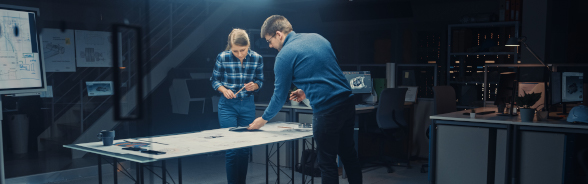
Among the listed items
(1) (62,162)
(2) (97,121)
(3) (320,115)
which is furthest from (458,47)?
(1) (62,162)

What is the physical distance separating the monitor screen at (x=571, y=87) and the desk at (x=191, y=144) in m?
2.38

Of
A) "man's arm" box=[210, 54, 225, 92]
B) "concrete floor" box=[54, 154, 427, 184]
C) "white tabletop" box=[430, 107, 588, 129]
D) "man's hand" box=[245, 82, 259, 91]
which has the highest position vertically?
A: "man's arm" box=[210, 54, 225, 92]

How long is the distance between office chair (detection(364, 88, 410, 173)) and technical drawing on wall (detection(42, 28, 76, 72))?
324cm

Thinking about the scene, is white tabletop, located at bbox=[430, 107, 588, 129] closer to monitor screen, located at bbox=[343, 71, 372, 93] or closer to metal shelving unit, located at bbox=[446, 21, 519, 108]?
monitor screen, located at bbox=[343, 71, 372, 93]

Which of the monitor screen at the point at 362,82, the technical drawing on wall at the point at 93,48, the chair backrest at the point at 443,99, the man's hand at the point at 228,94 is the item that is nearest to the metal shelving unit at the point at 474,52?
the chair backrest at the point at 443,99

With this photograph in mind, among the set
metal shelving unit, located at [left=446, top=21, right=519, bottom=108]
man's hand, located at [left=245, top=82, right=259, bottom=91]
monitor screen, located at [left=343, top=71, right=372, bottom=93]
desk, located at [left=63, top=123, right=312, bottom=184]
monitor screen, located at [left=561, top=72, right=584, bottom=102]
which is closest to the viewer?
desk, located at [left=63, top=123, right=312, bottom=184]

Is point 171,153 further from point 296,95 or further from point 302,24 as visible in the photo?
point 302,24

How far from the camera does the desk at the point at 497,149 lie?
3422 mm

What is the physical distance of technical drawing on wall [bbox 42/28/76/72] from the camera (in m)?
4.52

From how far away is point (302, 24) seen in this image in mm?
8133

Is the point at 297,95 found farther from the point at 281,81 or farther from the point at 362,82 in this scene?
the point at 362,82

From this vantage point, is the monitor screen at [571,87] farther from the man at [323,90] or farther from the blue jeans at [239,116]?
the blue jeans at [239,116]

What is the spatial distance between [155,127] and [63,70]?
1615 millimetres

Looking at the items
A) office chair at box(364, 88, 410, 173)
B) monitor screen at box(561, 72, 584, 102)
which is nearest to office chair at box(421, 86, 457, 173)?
office chair at box(364, 88, 410, 173)
